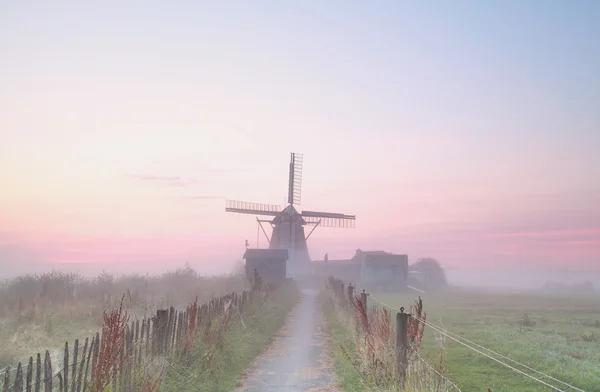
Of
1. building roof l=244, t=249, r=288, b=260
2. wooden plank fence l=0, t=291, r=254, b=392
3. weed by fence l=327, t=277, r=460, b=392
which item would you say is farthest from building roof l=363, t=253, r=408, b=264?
weed by fence l=327, t=277, r=460, b=392

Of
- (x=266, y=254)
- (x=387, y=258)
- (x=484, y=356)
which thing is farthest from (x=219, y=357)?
(x=387, y=258)

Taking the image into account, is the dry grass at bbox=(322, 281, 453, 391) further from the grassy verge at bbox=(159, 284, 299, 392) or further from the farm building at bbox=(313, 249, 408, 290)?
the farm building at bbox=(313, 249, 408, 290)

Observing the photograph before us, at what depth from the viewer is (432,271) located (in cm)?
9350

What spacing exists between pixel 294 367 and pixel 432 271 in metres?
85.0

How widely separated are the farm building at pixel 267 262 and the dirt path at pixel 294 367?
33.6 m

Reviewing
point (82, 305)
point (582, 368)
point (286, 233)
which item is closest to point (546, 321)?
point (582, 368)

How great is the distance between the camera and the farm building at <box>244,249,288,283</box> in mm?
53469

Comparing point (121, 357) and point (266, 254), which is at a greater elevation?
point (266, 254)

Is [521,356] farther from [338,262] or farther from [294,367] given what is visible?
[338,262]

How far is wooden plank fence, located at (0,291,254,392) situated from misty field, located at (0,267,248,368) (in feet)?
3.04

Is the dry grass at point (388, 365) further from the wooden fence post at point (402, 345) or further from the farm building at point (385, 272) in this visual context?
the farm building at point (385, 272)

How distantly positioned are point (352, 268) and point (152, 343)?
79.6m

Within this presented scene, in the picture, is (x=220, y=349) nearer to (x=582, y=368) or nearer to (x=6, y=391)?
(x=6, y=391)

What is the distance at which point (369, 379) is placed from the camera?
33.8ft
